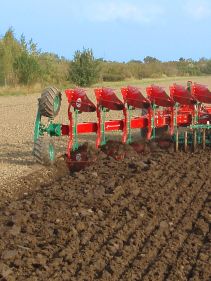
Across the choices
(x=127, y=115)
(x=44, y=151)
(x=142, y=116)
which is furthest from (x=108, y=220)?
(x=142, y=116)

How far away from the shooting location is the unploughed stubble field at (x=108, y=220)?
15.3 feet

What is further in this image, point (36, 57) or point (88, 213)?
point (36, 57)

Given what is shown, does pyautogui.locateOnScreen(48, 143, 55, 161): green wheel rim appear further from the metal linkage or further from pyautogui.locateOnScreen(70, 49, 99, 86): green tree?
pyautogui.locateOnScreen(70, 49, 99, 86): green tree

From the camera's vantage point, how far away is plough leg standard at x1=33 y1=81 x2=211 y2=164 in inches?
356

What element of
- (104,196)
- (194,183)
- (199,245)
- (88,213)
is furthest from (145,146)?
(199,245)

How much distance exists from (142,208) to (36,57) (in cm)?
2956

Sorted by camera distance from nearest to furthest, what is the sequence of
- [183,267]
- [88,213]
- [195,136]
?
[183,267], [88,213], [195,136]

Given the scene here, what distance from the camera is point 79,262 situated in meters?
4.74

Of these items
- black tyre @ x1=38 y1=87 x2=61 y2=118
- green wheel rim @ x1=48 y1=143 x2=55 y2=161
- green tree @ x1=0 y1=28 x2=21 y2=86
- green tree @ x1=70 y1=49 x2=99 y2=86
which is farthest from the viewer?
green tree @ x1=70 y1=49 x2=99 y2=86

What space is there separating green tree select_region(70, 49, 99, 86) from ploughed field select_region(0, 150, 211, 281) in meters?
29.9

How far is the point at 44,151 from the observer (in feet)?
28.8

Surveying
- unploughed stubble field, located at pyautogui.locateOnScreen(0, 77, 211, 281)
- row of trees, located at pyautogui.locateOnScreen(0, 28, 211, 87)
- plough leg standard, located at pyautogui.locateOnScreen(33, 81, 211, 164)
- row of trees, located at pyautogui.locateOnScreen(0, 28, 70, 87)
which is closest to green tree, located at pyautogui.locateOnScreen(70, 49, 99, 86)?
row of trees, located at pyautogui.locateOnScreen(0, 28, 211, 87)

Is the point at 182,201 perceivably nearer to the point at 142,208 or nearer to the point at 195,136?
the point at 142,208

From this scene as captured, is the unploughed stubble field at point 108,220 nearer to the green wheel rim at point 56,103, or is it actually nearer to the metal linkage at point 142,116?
the metal linkage at point 142,116
